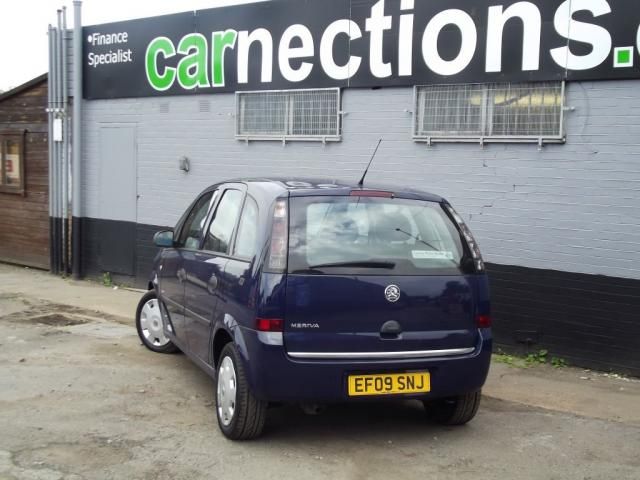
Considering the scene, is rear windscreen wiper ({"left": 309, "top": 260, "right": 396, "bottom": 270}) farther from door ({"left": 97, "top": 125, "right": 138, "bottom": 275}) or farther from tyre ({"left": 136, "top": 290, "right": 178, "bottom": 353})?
door ({"left": 97, "top": 125, "right": 138, "bottom": 275})

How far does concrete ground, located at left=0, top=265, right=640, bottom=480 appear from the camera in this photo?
183 inches

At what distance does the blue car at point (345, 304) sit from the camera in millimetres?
4648

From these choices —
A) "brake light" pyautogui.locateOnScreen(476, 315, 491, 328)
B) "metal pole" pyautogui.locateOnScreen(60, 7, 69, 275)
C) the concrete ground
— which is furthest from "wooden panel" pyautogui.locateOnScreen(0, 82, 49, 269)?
"brake light" pyautogui.locateOnScreen(476, 315, 491, 328)

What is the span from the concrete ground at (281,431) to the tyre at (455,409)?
8cm

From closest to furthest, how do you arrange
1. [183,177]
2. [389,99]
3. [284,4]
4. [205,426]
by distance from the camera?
[205,426]
[389,99]
[284,4]
[183,177]

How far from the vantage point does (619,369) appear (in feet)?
23.1

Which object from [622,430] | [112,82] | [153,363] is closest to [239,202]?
Result: [153,363]

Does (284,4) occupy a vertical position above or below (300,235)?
above

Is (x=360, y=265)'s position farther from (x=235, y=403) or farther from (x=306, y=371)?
(x=235, y=403)

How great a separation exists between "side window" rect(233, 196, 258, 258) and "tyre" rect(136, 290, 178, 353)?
239 centimetres

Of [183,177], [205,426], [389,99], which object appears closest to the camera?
[205,426]

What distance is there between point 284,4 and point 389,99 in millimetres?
2053

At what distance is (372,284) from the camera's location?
187 inches

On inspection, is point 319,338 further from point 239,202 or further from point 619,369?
point 619,369
